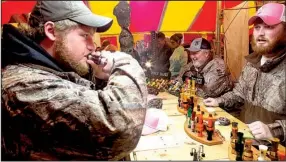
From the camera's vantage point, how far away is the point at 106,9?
44.6 inches

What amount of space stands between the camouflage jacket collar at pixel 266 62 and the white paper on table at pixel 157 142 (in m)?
0.55

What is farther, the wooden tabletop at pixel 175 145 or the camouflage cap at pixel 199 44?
the camouflage cap at pixel 199 44

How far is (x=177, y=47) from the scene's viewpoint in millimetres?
1307

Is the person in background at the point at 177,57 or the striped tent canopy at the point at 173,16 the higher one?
the striped tent canopy at the point at 173,16

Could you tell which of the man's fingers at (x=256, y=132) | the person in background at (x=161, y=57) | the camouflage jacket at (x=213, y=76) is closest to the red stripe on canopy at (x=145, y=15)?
the person in background at (x=161, y=57)

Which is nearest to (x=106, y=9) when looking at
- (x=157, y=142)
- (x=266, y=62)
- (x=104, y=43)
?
(x=104, y=43)

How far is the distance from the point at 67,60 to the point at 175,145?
0.68 m

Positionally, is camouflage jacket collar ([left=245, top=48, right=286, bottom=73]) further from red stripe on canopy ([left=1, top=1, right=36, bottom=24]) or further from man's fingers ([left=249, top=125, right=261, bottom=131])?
red stripe on canopy ([left=1, top=1, right=36, bottom=24])

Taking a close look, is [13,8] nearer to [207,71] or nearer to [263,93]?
[207,71]

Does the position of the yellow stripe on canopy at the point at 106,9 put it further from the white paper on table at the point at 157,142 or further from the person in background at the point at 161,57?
the white paper on table at the point at 157,142

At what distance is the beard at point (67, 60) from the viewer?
976 millimetres

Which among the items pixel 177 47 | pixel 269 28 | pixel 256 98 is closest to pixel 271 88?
pixel 256 98

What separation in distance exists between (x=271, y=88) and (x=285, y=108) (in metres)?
0.11

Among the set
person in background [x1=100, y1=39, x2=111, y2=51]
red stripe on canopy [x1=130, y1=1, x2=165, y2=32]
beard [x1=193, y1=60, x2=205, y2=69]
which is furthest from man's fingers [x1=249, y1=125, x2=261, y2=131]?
person in background [x1=100, y1=39, x2=111, y2=51]
